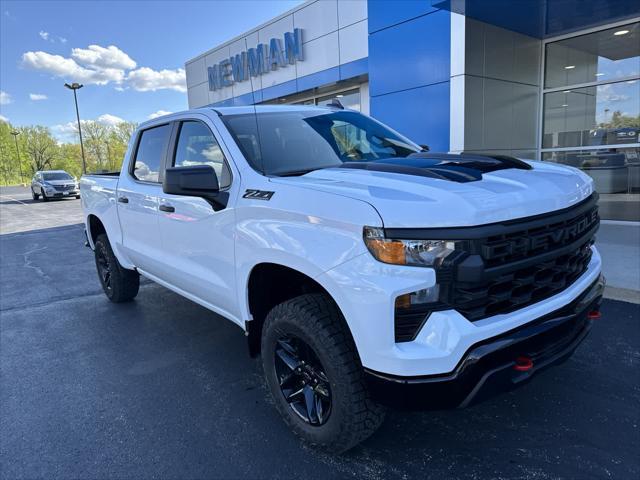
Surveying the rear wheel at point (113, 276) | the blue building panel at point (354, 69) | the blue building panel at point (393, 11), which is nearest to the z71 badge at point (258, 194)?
the rear wheel at point (113, 276)

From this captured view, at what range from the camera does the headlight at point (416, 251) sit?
1.94 metres

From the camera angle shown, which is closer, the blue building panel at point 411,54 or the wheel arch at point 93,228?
the wheel arch at point 93,228

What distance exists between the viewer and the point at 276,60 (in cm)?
1470

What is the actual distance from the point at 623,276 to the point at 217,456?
496cm

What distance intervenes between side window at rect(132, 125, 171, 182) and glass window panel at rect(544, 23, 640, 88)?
858 centimetres

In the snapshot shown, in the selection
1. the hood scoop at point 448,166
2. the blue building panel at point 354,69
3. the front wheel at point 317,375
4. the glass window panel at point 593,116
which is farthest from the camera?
the blue building panel at point 354,69

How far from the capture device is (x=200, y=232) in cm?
315

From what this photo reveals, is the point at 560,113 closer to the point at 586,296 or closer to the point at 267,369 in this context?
the point at 586,296

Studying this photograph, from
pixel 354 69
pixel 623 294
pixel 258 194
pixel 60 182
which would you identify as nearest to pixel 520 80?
pixel 354 69

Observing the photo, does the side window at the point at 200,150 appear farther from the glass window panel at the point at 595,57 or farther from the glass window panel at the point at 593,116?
Result: the glass window panel at the point at 595,57

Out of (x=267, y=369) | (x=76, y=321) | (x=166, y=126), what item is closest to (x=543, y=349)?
(x=267, y=369)

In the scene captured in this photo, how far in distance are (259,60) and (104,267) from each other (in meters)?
11.7

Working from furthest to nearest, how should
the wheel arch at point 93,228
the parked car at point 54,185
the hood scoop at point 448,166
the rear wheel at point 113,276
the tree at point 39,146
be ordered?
the tree at point 39,146, the parked car at point 54,185, the wheel arch at point 93,228, the rear wheel at point 113,276, the hood scoop at point 448,166

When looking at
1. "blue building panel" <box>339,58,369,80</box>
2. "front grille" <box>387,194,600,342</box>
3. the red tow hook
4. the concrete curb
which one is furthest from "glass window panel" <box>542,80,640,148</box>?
the red tow hook
